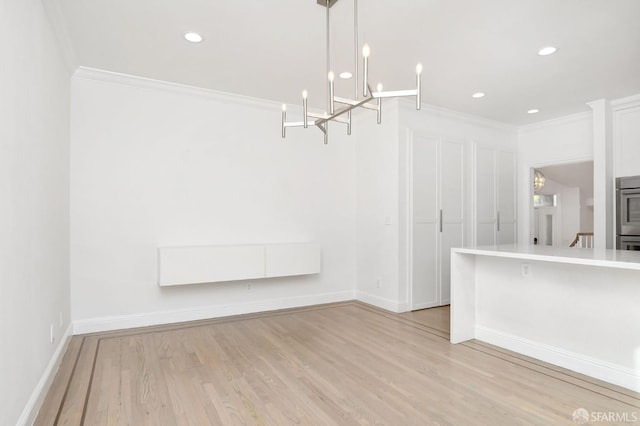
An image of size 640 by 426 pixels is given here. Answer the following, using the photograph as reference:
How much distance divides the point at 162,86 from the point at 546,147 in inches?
211

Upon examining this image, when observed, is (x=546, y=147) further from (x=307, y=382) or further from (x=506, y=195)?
(x=307, y=382)

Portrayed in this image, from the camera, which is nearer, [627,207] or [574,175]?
[627,207]

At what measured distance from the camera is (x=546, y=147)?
5.46 metres

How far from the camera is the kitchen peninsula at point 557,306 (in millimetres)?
2549

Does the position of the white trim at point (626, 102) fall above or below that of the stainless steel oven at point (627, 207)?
above

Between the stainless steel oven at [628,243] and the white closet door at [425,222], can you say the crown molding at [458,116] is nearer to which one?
the white closet door at [425,222]

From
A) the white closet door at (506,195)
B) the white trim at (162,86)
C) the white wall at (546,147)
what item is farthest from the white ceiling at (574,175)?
the white trim at (162,86)

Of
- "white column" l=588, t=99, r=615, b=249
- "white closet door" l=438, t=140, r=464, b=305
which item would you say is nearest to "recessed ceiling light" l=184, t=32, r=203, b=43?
"white closet door" l=438, t=140, r=464, b=305

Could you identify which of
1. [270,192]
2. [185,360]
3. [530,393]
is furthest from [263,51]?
[530,393]

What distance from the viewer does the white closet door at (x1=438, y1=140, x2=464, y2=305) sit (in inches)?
193

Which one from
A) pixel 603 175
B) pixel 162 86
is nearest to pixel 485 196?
pixel 603 175

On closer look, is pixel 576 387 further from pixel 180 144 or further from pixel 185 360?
pixel 180 144

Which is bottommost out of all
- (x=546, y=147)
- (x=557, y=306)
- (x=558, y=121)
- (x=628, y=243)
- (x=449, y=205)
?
(x=557, y=306)

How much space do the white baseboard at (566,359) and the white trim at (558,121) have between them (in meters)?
3.52
